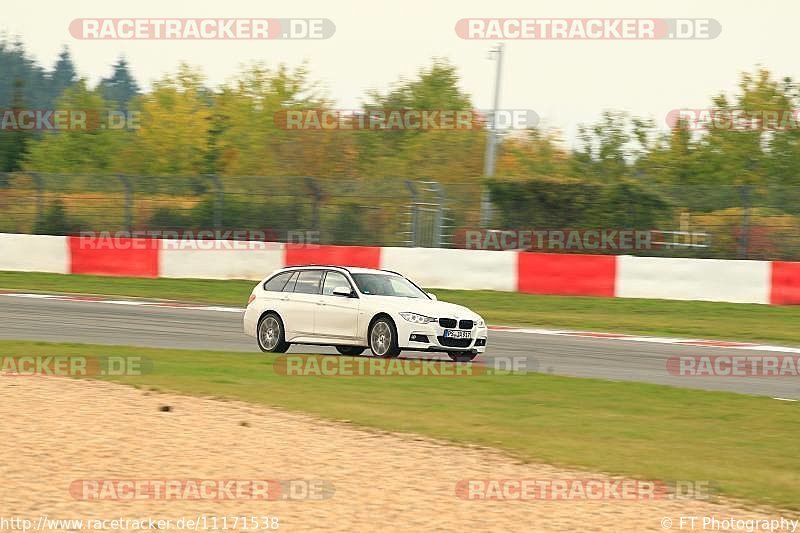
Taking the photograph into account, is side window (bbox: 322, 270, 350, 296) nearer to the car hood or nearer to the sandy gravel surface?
the car hood

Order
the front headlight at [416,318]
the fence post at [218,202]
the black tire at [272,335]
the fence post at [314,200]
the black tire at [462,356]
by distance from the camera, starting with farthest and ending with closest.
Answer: the fence post at [218,202]
the fence post at [314,200]
the black tire at [272,335]
the black tire at [462,356]
the front headlight at [416,318]

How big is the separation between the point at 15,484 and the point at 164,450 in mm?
1407

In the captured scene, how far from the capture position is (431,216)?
2686 centimetres

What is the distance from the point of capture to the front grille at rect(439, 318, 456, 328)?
50.5 ft

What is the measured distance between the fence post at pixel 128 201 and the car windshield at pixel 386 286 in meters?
13.4

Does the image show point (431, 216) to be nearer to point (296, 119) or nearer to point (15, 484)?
point (15, 484)

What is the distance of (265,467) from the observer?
8.34m

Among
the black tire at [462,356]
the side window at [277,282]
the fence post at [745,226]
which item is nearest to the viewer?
the black tire at [462,356]

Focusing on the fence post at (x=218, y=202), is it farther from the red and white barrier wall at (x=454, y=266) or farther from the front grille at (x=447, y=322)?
the front grille at (x=447, y=322)

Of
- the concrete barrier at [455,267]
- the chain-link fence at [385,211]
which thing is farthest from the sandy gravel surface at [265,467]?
the chain-link fence at [385,211]

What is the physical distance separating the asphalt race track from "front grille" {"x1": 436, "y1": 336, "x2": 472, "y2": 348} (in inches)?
15.1

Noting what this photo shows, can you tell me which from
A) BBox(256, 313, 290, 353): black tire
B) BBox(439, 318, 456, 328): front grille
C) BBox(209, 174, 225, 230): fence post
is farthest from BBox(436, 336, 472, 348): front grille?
BBox(209, 174, 225, 230): fence post

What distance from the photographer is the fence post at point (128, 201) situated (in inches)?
1125

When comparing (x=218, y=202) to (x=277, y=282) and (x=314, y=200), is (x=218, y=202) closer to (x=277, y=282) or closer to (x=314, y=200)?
(x=314, y=200)
